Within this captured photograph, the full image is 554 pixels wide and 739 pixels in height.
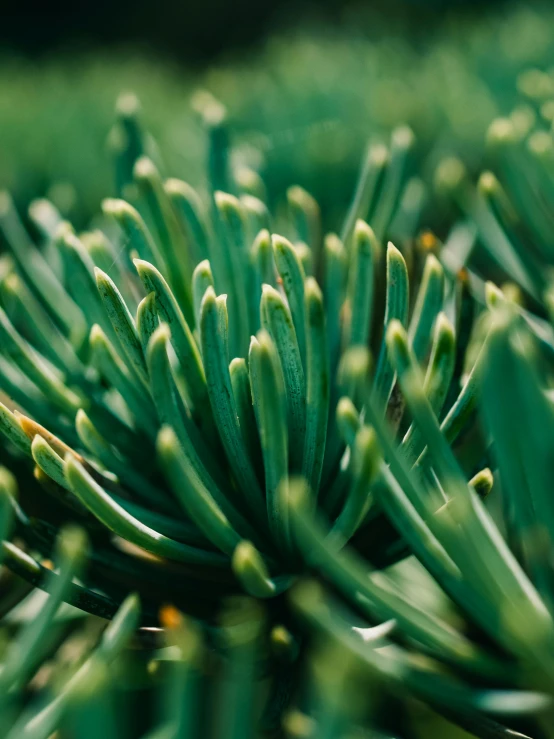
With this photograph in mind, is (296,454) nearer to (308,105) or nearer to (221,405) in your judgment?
(221,405)

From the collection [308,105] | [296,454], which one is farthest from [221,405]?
[308,105]

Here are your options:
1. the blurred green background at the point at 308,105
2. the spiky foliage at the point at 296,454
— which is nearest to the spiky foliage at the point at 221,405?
the spiky foliage at the point at 296,454

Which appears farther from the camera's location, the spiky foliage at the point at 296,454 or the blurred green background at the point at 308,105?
the blurred green background at the point at 308,105

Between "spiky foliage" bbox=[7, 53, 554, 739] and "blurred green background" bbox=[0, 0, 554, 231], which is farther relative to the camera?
"blurred green background" bbox=[0, 0, 554, 231]

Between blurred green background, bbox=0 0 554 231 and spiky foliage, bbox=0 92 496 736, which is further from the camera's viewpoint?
blurred green background, bbox=0 0 554 231

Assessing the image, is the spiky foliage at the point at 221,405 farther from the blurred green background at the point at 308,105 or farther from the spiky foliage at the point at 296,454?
the blurred green background at the point at 308,105

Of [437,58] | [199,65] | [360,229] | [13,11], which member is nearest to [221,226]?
[360,229]

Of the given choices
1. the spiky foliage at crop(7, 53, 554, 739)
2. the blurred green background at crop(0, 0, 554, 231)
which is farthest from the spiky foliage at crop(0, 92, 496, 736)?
the blurred green background at crop(0, 0, 554, 231)

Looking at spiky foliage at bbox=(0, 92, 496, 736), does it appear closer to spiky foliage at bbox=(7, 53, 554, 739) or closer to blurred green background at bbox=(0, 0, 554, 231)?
spiky foliage at bbox=(7, 53, 554, 739)

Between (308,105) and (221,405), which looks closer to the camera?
(221,405)

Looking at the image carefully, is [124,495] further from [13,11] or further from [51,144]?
[13,11]

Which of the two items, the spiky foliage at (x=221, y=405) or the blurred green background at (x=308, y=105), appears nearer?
the spiky foliage at (x=221, y=405)
